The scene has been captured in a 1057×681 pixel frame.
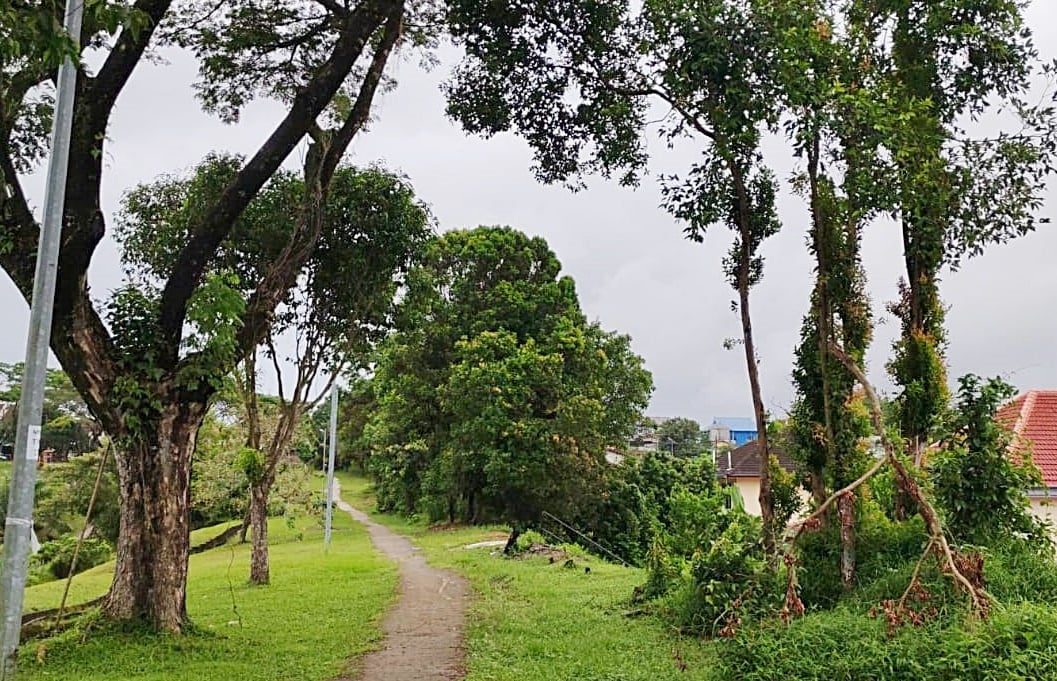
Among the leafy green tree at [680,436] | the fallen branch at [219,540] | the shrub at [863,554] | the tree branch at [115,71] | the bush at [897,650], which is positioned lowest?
the fallen branch at [219,540]

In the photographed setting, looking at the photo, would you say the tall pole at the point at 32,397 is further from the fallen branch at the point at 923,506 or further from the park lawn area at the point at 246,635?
the fallen branch at the point at 923,506

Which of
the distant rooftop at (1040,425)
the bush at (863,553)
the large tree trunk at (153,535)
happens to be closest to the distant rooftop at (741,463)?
the distant rooftop at (1040,425)

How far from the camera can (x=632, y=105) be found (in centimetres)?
957

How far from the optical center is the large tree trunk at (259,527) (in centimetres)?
1460

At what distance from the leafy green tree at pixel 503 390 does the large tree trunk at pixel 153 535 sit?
48.0ft

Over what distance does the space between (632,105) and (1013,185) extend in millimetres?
3931

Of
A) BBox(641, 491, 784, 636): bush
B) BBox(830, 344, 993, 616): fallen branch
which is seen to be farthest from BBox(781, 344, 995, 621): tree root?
BBox(641, 491, 784, 636): bush

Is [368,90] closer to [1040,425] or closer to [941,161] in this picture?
[941,161]

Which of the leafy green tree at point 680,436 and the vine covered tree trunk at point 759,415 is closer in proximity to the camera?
the vine covered tree trunk at point 759,415

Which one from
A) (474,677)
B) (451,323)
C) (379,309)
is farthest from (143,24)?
(451,323)

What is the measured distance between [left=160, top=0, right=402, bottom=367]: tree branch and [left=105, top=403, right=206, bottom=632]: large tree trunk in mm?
972

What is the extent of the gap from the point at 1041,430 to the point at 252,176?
42.6 feet

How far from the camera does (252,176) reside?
9.09 meters

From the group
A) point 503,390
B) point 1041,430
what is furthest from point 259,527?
point 1041,430
